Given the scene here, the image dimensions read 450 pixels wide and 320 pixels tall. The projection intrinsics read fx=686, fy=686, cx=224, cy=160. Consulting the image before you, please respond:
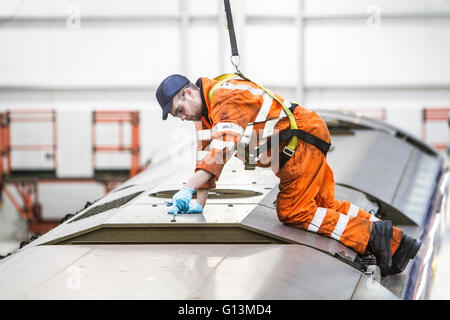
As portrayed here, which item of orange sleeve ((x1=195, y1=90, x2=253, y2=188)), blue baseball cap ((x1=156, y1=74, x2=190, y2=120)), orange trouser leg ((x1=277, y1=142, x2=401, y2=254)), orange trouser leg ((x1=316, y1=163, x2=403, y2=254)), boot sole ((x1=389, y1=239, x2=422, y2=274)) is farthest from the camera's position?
orange trouser leg ((x1=316, y1=163, x2=403, y2=254))

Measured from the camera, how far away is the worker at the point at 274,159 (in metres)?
2.88

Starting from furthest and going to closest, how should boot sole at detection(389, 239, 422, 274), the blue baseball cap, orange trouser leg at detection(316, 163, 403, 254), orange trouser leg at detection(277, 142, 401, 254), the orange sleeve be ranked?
orange trouser leg at detection(316, 163, 403, 254), boot sole at detection(389, 239, 422, 274), orange trouser leg at detection(277, 142, 401, 254), the blue baseball cap, the orange sleeve

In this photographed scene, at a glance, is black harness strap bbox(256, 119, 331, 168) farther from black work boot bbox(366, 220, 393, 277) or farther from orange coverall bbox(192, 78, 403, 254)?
black work boot bbox(366, 220, 393, 277)

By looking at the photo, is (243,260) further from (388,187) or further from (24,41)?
(24,41)

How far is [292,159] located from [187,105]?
0.53 meters

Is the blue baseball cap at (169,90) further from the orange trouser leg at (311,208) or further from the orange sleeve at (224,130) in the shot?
the orange trouser leg at (311,208)

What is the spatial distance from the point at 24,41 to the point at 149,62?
6.74 feet

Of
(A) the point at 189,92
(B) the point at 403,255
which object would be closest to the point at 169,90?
(A) the point at 189,92

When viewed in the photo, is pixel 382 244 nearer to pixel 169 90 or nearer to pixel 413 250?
pixel 413 250

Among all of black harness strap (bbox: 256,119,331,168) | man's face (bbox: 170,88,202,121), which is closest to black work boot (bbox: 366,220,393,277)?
black harness strap (bbox: 256,119,331,168)

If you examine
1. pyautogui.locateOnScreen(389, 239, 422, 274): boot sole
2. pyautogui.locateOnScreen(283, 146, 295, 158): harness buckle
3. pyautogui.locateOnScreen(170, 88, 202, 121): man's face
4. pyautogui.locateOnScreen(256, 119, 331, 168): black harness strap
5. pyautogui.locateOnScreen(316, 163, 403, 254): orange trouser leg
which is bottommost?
pyautogui.locateOnScreen(389, 239, 422, 274): boot sole

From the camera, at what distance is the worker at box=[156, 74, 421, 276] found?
288cm

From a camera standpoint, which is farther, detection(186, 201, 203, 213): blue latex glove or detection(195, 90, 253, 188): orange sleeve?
detection(186, 201, 203, 213): blue latex glove

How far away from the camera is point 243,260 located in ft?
8.29
